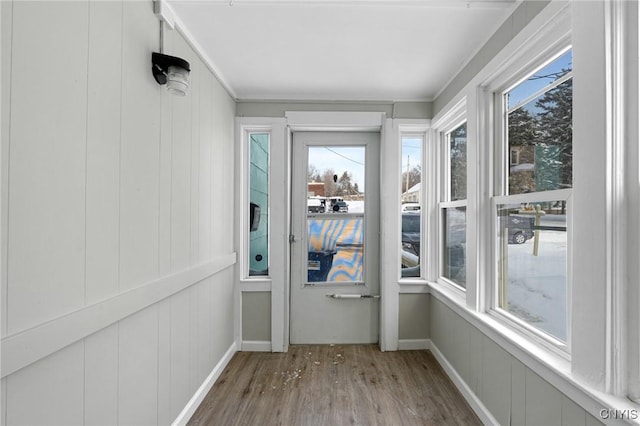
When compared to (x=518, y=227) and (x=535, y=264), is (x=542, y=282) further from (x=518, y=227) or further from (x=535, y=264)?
(x=518, y=227)

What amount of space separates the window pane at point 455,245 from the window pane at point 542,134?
669 millimetres

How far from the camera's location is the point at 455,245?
254 centimetres

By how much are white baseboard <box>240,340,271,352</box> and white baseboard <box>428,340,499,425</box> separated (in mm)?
1498

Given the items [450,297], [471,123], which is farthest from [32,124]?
[450,297]

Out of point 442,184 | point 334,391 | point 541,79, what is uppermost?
point 541,79

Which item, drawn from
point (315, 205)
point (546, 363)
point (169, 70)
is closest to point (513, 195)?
point (546, 363)

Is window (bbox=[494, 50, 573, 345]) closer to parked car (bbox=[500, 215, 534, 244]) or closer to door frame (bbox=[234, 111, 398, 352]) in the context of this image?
parked car (bbox=[500, 215, 534, 244])

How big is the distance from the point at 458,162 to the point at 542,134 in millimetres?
991

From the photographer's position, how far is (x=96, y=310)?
109 cm

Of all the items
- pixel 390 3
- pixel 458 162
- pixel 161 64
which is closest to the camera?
pixel 161 64

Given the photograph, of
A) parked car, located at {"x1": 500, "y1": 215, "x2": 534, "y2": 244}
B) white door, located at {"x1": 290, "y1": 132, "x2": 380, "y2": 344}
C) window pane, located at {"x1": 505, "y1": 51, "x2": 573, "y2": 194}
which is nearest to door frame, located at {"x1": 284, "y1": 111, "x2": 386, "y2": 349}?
white door, located at {"x1": 290, "y1": 132, "x2": 380, "y2": 344}

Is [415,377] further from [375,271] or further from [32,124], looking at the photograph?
[32,124]

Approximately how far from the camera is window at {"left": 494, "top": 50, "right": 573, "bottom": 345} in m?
1.36

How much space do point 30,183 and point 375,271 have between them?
102 inches
